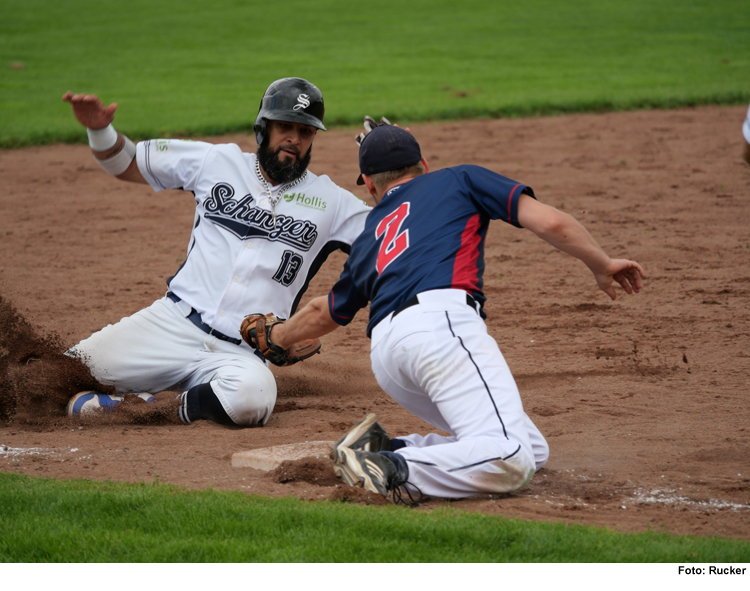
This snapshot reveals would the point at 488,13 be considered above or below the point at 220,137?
above

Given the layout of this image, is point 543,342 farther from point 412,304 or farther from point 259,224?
point 412,304

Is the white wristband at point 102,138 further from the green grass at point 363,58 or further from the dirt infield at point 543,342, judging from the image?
the green grass at point 363,58

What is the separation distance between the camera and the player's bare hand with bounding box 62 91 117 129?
16.1 feet

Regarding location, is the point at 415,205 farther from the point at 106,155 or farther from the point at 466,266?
the point at 106,155

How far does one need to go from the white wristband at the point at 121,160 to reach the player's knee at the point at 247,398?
1.55 meters

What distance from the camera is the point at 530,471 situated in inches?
133

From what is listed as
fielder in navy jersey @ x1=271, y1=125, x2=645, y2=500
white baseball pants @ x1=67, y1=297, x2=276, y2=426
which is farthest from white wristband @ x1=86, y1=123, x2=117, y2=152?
fielder in navy jersey @ x1=271, y1=125, x2=645, y2=500

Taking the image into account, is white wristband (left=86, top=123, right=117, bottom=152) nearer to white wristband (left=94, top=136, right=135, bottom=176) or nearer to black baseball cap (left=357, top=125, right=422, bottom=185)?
white wristband (left=94, top=136, right=135, bottom=176)

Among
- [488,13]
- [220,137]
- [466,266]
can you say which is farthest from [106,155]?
[488,13]

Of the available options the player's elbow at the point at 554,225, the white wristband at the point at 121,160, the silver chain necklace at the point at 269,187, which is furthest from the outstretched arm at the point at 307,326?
the white wristband at the point at 121,160

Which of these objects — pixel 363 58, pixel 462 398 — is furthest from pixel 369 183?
pixel 363 58

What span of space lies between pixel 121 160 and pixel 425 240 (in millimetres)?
2254

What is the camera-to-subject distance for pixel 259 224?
4.84 metres

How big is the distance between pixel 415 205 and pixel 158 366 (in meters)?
1.80
